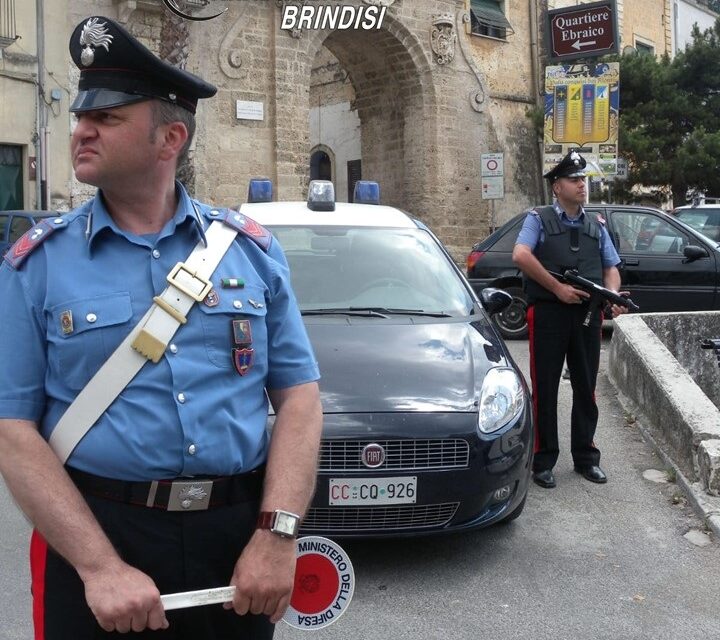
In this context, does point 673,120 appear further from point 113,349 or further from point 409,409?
point 113,349

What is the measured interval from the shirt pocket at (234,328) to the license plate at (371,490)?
2354mm

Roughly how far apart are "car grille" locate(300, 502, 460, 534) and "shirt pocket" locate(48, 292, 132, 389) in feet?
8.54

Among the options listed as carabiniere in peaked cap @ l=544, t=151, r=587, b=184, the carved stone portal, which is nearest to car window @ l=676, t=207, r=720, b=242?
carabiniere in peaked cap @ l=544, t=151, r=587, b=184

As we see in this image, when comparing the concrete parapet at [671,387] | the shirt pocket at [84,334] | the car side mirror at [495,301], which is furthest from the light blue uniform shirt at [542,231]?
the shirt pocket at [84,334]

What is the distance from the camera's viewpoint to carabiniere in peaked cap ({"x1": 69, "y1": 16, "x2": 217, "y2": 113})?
202cm

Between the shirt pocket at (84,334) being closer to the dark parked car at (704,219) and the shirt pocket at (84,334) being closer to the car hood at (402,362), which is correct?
the car hood at (402,362)

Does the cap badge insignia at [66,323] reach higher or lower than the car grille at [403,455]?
higher

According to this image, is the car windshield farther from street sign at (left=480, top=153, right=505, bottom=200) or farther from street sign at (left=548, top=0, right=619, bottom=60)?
street sign at (left=548, top=0, right=619, bottom=60)

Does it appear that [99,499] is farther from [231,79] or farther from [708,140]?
[708,140]

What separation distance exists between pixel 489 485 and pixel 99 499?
9.33 ft

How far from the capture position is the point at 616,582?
4.50 m

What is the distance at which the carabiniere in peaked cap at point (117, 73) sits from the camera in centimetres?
202

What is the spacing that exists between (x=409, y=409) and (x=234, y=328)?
2553 mm

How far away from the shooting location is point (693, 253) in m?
11.6
